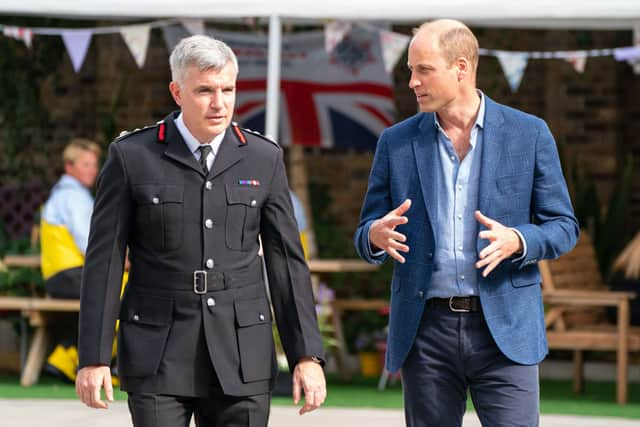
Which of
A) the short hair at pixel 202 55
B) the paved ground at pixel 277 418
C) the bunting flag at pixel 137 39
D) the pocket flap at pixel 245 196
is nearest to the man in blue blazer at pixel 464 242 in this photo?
the pocket flap at pixel 245 196

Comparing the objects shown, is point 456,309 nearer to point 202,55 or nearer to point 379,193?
point 379,193

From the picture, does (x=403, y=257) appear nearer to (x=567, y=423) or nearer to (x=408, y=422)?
(x=408, y=422)

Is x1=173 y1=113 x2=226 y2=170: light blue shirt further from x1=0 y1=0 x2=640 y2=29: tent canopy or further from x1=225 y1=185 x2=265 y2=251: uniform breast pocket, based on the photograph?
x1=0 y1=0 x2=640 y2=29: tent canopy

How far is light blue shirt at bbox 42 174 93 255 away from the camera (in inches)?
347

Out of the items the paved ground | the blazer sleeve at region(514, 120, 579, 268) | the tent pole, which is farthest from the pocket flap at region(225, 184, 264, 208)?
the tent pole

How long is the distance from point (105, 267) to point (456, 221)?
3.18 feet

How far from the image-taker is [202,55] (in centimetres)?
349

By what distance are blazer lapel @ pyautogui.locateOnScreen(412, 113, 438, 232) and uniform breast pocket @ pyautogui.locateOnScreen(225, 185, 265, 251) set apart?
52 centimetres

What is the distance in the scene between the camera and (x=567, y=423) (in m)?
7.44

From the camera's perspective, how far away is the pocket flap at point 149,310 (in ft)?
11.6

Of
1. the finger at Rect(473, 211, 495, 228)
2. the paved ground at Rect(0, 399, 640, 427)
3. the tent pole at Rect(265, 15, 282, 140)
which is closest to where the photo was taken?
the finger at Rect(473, 211, 495, 228)

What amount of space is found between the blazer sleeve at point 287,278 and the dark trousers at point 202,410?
0.17m

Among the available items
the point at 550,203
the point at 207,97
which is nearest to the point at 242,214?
the point at 207,97

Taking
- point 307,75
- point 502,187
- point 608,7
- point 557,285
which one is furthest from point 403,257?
point 307,75
